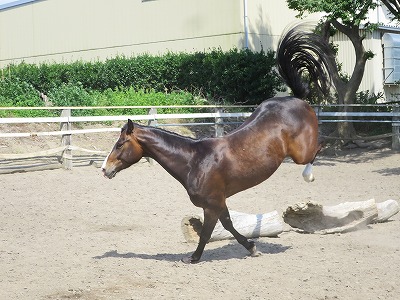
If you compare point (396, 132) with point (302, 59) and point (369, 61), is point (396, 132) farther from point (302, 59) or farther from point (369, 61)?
point (302, 59)

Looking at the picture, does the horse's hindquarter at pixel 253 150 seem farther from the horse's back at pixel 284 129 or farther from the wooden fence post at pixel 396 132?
the wooden fence post at pixel 396 132

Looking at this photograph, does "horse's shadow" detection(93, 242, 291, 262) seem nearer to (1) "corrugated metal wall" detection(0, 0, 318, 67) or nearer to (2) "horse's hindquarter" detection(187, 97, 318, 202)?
(2) "horse's hindquarter" detection(187, 97, 318, 202)

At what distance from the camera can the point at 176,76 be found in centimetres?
2508

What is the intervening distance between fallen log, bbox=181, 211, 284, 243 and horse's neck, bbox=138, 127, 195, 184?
1.35 m

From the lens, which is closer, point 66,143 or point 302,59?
point 302,59

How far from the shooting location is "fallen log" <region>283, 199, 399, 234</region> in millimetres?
9164

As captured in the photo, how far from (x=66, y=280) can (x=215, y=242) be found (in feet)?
8.56

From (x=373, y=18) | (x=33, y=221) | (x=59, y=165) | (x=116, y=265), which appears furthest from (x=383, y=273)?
(x=373, y=18)

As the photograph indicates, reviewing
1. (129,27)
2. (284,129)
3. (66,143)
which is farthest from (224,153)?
(129,27)

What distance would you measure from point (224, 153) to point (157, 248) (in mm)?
1811

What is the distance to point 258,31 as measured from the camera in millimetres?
26516

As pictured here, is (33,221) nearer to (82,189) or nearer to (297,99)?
(82,189)

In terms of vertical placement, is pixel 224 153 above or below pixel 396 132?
above

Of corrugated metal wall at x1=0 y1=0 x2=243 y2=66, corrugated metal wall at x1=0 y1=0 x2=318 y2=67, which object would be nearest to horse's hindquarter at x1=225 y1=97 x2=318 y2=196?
corrugated metal wall at x1=0 y1=0 x2=318 y2=67
